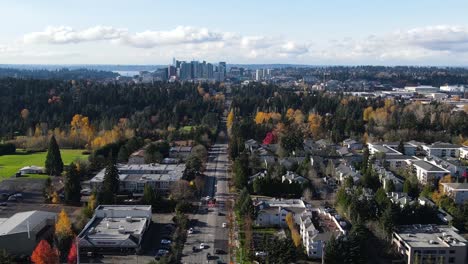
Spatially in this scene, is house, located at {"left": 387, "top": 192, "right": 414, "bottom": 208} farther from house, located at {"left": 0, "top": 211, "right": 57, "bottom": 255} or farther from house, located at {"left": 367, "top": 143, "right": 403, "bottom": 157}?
house, located at {"left": 0, "top": 211, "right": 57, "bottom": 255}

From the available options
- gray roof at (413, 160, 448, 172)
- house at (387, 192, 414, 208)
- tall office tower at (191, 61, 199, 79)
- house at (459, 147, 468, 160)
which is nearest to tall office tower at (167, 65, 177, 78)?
tall office tower at (191, 61, 199, 79)

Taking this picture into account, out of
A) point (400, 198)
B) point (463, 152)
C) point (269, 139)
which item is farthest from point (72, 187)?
point (463, 152)

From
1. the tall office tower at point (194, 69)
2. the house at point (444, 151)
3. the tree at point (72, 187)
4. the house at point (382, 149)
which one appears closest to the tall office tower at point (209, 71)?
the tall office tower at point (194, 69)

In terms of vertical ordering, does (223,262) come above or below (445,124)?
below

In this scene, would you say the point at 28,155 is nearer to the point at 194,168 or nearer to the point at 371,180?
the point at 194,168

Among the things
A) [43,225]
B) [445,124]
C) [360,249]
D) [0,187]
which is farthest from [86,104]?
[360,249]

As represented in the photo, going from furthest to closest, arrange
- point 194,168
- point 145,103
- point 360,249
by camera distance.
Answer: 1. point 145,103
2. point 194,168
3. point 360,249
